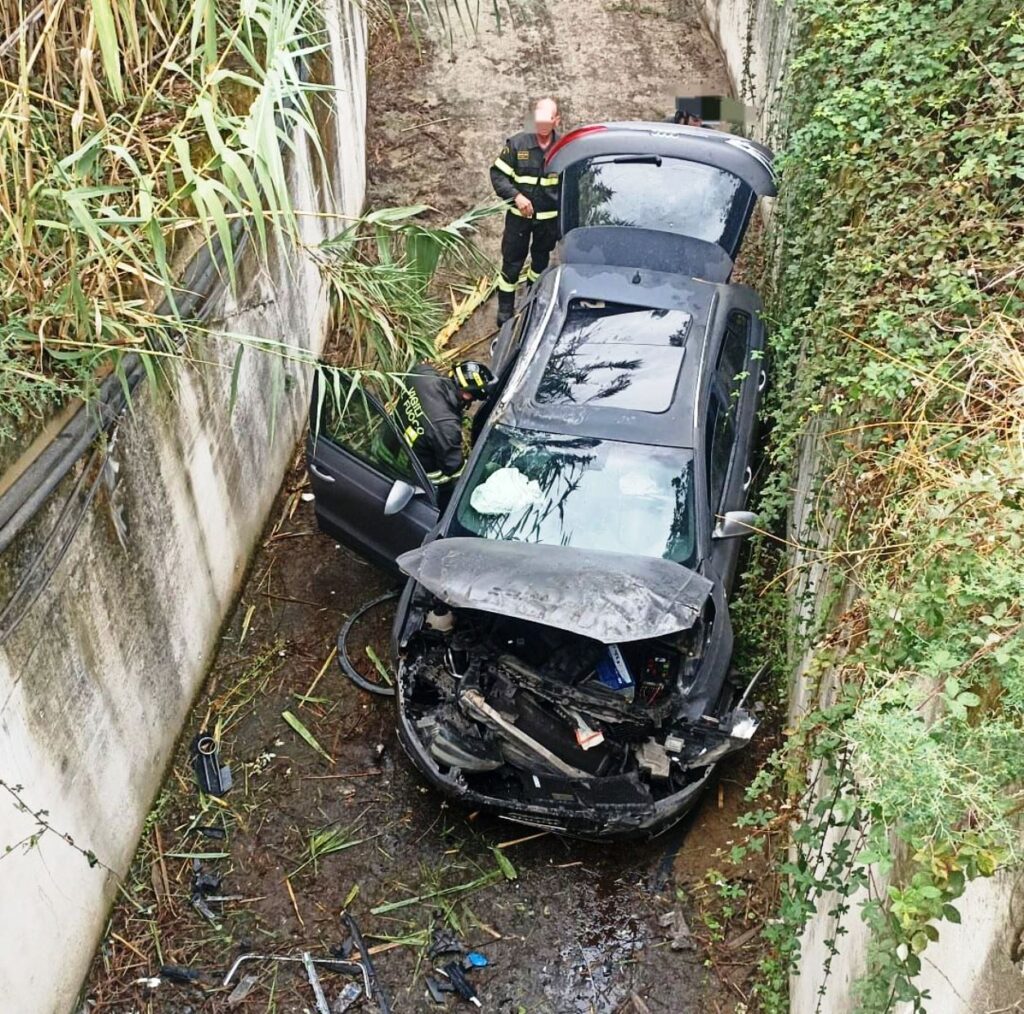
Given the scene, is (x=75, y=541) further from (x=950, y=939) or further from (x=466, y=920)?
(x=950, y=939)

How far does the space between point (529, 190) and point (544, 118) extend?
553 millimetres

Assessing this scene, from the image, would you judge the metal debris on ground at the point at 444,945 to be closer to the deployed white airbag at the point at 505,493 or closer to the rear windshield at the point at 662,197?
the deployed white airbag at the point at 505,493

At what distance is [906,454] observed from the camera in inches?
122

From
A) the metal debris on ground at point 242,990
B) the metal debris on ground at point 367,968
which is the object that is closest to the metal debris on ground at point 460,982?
the metal debris on ground at point 367,968

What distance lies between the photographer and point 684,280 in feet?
18.5

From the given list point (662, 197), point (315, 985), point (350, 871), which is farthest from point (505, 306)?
point (315, 985)

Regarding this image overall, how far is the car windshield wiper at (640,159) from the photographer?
6.18 m

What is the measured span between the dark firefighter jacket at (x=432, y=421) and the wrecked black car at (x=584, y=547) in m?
0.26

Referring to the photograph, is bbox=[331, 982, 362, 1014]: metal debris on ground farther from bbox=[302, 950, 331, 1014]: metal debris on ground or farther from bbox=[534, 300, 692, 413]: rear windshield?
bbox=[534, 300, 692, 413]: rear windshield

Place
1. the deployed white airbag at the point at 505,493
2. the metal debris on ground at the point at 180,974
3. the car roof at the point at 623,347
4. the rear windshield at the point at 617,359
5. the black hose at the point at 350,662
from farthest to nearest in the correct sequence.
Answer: the black hose at the point at 350,662 < the rear windshield at the point at 617,359 < the car roof at the point at 623,347 < the deployed white airbag at the point at 505,493 < the metal debris on ground at the point at 180,974

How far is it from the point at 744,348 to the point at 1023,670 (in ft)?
12.2

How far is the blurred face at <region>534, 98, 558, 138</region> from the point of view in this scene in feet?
23.5

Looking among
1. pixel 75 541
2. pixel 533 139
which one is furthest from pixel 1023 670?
pixel 533 139

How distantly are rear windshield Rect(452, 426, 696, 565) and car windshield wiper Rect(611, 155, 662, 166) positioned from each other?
246 cm
